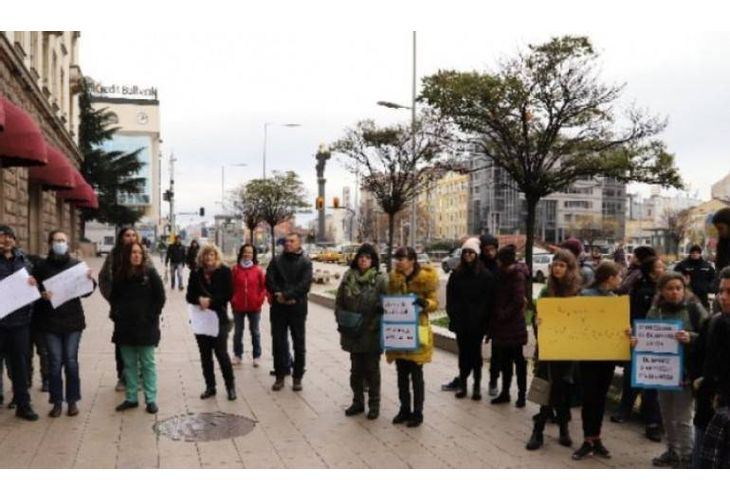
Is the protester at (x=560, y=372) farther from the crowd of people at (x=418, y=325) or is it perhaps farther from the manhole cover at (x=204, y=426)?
the manhole cover at (x=204, y=426)

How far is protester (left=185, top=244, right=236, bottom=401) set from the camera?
7879 mm

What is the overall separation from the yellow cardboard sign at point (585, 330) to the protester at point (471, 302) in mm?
1863

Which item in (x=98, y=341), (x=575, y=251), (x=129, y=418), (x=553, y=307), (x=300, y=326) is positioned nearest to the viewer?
(x=553, y=307)

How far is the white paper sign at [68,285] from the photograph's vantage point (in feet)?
23.1

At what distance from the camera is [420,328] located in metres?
6.98

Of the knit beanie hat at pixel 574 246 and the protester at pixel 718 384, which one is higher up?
the knit beanie hat at pixel 574 246

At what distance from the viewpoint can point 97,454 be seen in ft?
19.3

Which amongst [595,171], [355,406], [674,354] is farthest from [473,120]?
[674,354]

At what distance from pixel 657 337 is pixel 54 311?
17.9 feet

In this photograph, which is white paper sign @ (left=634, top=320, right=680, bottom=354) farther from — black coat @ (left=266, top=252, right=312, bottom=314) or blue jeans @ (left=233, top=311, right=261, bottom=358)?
blue jeans @ (left=233, top=311, right=261, bottom=358)

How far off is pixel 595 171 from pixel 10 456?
13216mm

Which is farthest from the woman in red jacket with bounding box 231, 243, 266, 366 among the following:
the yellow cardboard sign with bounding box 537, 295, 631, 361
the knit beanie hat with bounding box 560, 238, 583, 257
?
the yellow cardboard sign with bounding box 537, 295, 631, 361

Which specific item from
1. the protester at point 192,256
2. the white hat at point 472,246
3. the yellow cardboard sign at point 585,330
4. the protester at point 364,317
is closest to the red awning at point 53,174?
the protester at point 192,256

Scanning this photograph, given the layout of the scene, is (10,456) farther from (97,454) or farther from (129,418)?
(129,418)
